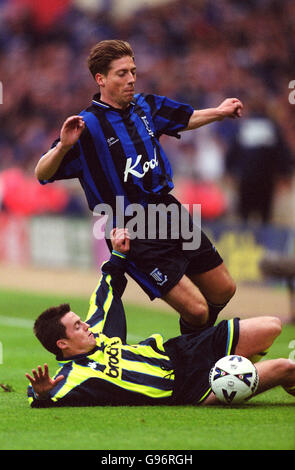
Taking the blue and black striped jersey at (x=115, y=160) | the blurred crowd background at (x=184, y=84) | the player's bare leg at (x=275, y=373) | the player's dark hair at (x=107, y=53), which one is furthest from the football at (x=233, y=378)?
the blurred crowd background at (x=184, y=84)

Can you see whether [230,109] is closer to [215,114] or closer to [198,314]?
[215,114]

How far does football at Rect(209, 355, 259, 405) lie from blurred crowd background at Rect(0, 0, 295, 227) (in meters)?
11.1

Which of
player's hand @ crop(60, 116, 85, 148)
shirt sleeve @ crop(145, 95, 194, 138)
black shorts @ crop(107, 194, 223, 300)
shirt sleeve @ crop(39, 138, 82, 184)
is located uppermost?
shirt sleeve @ crop(145, 95, 194, 138)

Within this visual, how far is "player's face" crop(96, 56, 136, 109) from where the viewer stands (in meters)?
6.57

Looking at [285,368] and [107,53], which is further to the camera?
[107,53]

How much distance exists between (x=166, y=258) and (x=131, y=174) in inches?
25.4

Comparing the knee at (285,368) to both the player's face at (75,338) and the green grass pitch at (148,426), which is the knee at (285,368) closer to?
the green grass pitch at (148,426)

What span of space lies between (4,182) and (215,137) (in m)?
4.73

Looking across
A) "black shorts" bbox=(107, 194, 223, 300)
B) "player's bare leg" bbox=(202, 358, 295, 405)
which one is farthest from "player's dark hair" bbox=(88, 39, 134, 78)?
"player's bare leg" bbox=(202, 358, 295, 405)

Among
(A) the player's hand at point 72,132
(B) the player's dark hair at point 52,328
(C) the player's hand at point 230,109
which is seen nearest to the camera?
(B) the player's dark hair at point 52,328

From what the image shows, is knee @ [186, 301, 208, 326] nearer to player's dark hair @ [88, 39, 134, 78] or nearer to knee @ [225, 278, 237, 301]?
knee @ [225, 278, 237, 301]

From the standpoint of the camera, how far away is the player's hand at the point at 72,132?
6.13m

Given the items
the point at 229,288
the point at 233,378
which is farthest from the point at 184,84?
the point at 233,378

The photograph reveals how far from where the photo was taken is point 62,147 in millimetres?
6211
